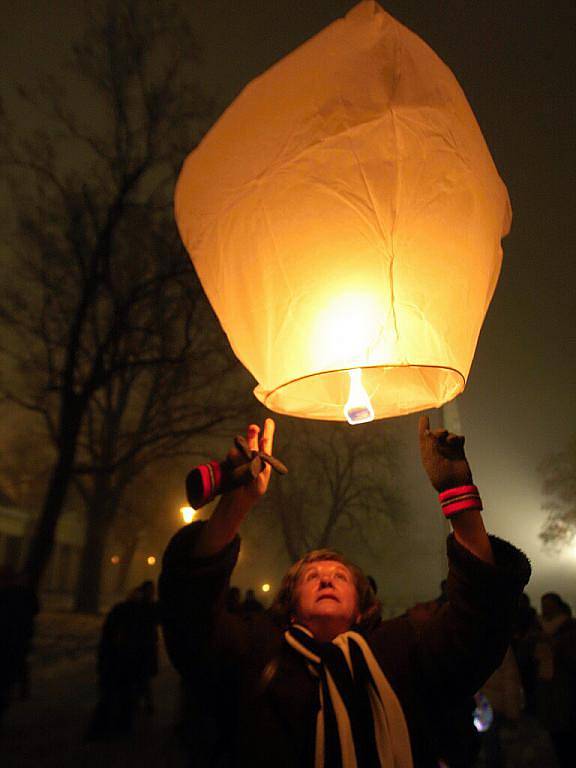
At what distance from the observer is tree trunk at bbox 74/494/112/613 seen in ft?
49.3

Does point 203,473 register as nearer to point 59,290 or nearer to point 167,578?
point 167,578

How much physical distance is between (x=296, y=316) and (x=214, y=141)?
0.61 meters

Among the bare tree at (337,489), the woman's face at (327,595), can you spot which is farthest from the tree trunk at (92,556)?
the woman's face at (327,595)

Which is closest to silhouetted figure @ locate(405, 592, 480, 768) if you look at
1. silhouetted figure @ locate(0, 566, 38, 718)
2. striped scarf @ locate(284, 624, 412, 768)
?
striped scarf @ locate(284, 624, 412, 768)

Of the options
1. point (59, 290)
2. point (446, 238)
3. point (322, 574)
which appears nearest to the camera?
point (446, 238)

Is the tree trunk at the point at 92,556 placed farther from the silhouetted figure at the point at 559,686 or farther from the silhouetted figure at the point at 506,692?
the silhouetted figure at the point at 559,686

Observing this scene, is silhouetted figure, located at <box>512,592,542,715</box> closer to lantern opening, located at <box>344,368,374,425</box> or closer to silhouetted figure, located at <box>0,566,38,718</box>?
lantern opening, located at <box>344,368,374,425</box>

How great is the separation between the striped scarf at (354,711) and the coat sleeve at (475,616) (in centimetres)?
17

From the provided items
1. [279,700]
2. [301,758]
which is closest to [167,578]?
[279,700]

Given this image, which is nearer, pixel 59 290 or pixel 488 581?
pixel 488 581

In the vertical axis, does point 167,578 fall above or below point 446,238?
below

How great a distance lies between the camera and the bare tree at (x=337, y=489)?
2058 cm

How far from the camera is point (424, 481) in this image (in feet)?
71.6

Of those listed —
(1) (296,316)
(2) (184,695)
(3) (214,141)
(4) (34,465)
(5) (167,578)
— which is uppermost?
(4) (34,465)
